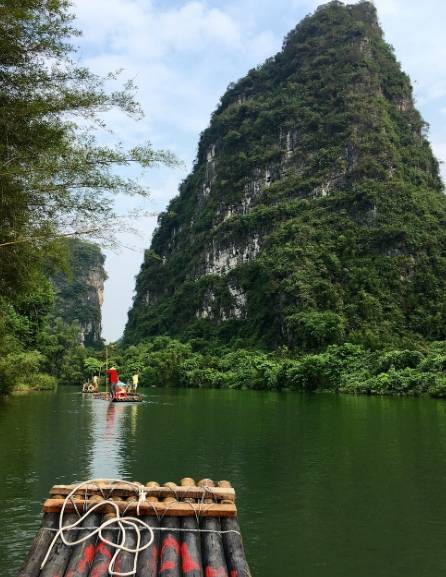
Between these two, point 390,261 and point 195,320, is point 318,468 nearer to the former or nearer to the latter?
point 390,261

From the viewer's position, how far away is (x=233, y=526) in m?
3.17

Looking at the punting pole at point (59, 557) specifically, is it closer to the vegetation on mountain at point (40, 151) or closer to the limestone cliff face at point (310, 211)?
the vegetation on mountain at point (40, 151)

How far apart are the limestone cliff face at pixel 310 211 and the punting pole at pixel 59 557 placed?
37433 millimetres

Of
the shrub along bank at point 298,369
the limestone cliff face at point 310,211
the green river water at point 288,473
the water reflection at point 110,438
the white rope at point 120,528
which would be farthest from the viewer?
the limestone cliff face at point 310,211

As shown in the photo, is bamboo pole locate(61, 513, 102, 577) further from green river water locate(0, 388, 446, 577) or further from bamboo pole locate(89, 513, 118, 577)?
green river water locate(0, 388, 446, 577)

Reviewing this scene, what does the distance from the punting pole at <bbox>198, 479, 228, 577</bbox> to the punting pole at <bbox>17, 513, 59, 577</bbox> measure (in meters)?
0.81

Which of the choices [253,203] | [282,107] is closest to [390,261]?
[253,203]

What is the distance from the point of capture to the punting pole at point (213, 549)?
276cm

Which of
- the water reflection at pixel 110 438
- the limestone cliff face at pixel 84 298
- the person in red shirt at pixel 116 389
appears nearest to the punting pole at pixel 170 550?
the water reflection at pixel 110 438

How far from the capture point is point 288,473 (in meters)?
8.21

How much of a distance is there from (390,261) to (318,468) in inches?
1679

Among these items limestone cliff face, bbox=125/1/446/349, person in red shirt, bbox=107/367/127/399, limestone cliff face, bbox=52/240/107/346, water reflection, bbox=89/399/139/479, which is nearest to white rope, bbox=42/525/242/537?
water reflection, bbox=89/399/139/479

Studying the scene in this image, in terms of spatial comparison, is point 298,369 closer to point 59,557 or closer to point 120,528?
point 120,528

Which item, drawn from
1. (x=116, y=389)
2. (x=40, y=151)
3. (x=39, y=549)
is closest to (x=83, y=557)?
(x=39, y=549)
